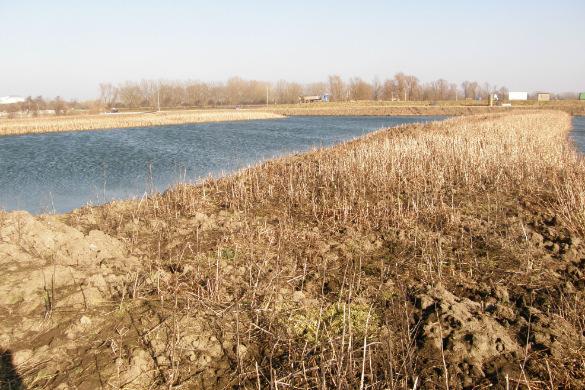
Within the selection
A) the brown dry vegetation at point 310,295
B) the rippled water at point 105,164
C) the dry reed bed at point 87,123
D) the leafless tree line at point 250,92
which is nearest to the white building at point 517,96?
the leafless tree line at point 250,92

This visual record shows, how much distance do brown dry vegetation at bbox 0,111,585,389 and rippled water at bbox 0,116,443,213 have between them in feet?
11.2

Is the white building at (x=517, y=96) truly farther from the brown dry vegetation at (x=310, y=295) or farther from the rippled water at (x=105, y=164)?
the brown dry vegetation at (x=310, y=295)

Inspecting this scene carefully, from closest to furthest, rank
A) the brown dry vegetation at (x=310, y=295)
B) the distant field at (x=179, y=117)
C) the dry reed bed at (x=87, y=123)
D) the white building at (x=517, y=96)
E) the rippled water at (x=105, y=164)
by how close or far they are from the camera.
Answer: the brown dry vegetation at (x=310, y=295)
the rippled water at (x=105, y=164)
the dry reed bed at (x=87, y=123)
the distant field at (x=179, y=117)
the white building at (x=517, y=96)

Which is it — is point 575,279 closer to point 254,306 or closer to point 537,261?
Result: point 537,261

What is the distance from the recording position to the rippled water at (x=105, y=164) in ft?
42.7

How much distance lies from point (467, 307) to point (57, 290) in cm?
419

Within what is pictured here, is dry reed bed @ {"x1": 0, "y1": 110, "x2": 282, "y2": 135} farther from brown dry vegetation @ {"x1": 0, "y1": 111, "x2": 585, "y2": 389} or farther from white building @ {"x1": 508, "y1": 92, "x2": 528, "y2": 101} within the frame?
white building @ {"x1": 508, "y1": 92, "x2": 528, "y2": 101}

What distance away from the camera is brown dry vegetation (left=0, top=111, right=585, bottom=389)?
3340mm

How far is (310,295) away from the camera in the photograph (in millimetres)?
4605

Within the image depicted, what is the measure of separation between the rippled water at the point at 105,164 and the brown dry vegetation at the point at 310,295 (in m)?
3.43

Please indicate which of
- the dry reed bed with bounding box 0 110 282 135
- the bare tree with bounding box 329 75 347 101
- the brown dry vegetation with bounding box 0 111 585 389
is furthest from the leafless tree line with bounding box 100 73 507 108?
the brown dry vegetation with bounding box 0 111 585 389

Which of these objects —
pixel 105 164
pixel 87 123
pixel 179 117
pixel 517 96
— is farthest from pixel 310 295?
pixel 517 96

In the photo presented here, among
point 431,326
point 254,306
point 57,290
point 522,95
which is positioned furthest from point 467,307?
point 522,95

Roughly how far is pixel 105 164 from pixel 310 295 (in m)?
16.4
